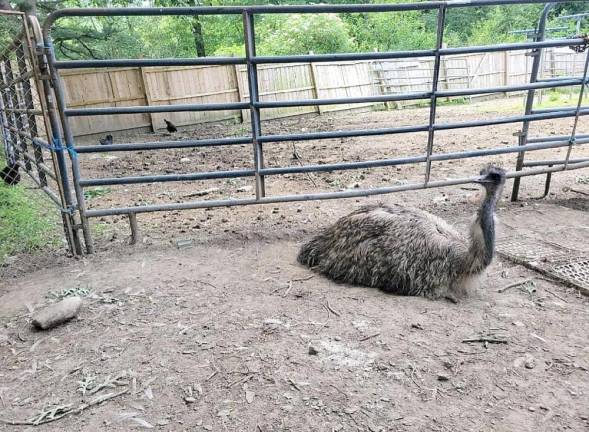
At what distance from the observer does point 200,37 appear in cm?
2455

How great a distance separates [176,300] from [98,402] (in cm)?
115

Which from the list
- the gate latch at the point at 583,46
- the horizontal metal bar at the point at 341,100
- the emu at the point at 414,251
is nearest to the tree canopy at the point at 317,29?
the horizontal metal bar at the point at 341,100

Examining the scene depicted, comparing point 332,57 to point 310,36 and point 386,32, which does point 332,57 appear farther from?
point 386,32

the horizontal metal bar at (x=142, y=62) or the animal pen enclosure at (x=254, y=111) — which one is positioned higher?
the horizontal metal bar at (x=142, y=62)

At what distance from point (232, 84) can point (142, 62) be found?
1169 cm

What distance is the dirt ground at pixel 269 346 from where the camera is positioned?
8.02 ft

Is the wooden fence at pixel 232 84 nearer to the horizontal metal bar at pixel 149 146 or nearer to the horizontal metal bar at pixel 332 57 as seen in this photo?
the horizontal metal bar at pixel 332 57

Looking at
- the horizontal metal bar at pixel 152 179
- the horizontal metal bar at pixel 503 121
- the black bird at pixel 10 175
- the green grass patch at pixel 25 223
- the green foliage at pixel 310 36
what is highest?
the green foliage at pixel 310 36

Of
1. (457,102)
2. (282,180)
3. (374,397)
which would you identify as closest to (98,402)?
(374,397)

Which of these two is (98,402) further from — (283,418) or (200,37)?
(200,37)

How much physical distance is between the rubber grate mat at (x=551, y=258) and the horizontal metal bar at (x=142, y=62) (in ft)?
10.2

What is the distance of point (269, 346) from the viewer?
9.78ft

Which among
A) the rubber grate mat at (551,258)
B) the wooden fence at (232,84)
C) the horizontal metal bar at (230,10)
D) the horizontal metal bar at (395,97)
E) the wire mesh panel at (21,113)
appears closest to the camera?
the rubber grate mat at (551,258)

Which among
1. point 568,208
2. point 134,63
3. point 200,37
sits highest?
point 200,37
